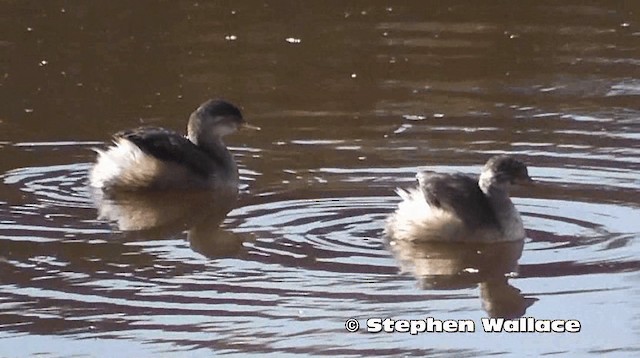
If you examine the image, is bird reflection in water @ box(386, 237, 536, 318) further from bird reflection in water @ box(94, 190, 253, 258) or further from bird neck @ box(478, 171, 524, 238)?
bird reflection in water @ box(94, 190, 253, 258)

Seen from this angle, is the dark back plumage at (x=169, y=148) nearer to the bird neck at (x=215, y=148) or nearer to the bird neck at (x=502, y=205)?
Result: the bird neck at (x=215, y=148)

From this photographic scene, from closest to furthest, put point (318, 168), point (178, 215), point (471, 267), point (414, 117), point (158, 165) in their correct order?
point (471, 267) < point (178, 215) < point (158, 165) < point (318, 168) < point (414, 117)

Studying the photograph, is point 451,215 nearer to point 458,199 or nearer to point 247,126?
point 458,199

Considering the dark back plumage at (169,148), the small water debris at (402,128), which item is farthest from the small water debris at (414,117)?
the dark back plumage at (169,148)

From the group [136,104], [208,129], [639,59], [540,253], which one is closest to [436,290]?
[540,253]

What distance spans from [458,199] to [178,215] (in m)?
1.92

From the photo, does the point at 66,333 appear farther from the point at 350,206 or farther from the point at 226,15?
the point at 226,15

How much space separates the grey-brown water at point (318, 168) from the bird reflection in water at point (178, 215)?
3cm

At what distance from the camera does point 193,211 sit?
1032 centimetres

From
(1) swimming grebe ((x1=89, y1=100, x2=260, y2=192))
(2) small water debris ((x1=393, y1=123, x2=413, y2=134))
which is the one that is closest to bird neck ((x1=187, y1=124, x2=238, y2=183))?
(1) swimming grebe ((x1=89, y1=100, x2=260, y2=192))

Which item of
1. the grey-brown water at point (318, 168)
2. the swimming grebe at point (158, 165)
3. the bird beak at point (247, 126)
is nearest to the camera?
the grey-brown water at point (318, 168)

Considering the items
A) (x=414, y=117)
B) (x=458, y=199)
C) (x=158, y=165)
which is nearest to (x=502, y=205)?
(x=458, y=199)

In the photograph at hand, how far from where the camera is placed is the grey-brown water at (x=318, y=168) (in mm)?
7723

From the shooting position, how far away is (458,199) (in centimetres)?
910
